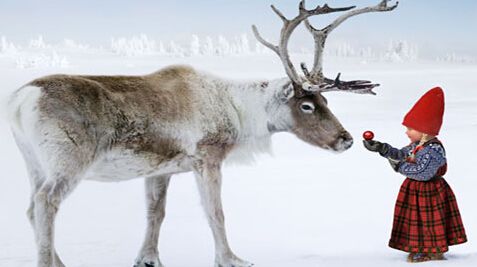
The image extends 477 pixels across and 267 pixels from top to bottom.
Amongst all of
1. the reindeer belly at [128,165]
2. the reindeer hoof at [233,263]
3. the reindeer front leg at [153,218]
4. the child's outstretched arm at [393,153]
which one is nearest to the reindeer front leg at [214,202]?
the reindeer hoof at [233,263]

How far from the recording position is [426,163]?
17.6 feet

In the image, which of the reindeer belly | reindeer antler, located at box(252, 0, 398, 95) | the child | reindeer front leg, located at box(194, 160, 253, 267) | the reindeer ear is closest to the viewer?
the reindeer belly

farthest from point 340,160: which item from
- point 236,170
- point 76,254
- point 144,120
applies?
point 144,120

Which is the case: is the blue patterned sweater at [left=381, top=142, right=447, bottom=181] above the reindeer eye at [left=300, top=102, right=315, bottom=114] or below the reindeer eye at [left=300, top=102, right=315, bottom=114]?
below

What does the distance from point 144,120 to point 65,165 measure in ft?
2.67

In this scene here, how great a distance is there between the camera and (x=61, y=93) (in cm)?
519

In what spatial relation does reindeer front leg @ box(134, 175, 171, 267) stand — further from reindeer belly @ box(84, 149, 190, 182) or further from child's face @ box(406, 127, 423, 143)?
child's face @ box(406, 127, 423, 143)

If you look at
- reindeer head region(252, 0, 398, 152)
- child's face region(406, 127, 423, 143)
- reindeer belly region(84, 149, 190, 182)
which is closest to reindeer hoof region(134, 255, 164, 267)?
reindeer belly region(84, 149, 190, 182)

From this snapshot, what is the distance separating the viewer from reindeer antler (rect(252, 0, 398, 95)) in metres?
5.95

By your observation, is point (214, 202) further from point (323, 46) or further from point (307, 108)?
point (323, 46)

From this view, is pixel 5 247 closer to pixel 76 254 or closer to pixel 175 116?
pixel 76 254

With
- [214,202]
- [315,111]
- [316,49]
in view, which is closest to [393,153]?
[315,111]

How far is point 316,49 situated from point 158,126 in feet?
6.41

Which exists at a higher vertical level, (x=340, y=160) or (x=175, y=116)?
(x=175, y=116)
